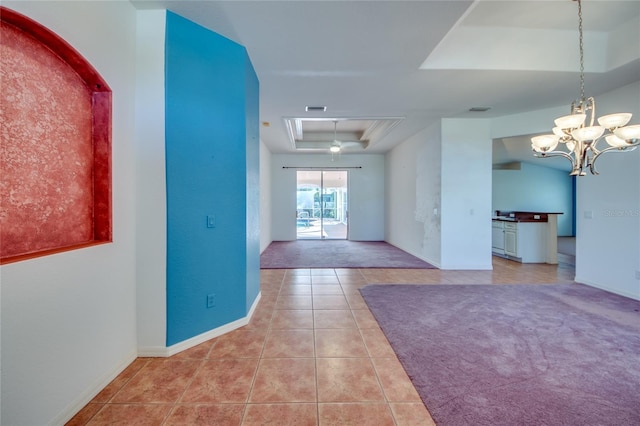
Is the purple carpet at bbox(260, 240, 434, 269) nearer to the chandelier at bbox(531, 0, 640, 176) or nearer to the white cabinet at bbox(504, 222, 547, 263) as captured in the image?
the white cabinet at bbox(504, 222, 547, 263)

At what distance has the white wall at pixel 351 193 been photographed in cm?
807

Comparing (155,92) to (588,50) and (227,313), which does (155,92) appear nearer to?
(227,313)

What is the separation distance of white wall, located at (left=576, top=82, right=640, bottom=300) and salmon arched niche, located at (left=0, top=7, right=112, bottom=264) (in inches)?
231

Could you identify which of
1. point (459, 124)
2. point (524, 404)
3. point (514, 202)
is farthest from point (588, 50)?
point (514, 202)

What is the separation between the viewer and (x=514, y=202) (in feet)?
30.2

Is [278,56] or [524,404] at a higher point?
[278,56]

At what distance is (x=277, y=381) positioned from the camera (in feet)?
5.87

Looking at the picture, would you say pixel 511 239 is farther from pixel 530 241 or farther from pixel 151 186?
pixel 151 186

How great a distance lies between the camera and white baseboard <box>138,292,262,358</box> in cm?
208

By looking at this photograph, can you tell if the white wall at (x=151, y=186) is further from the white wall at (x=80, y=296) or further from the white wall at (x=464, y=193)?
the white wall at (x=464, y=193)

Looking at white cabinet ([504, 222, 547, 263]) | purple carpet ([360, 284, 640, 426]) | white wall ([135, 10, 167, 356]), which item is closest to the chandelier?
purple carpet ([360, 284, 640, 426])

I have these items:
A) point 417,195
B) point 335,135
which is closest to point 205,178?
point 417,195

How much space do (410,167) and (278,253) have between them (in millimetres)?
3880

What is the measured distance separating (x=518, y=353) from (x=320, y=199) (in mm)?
6845
